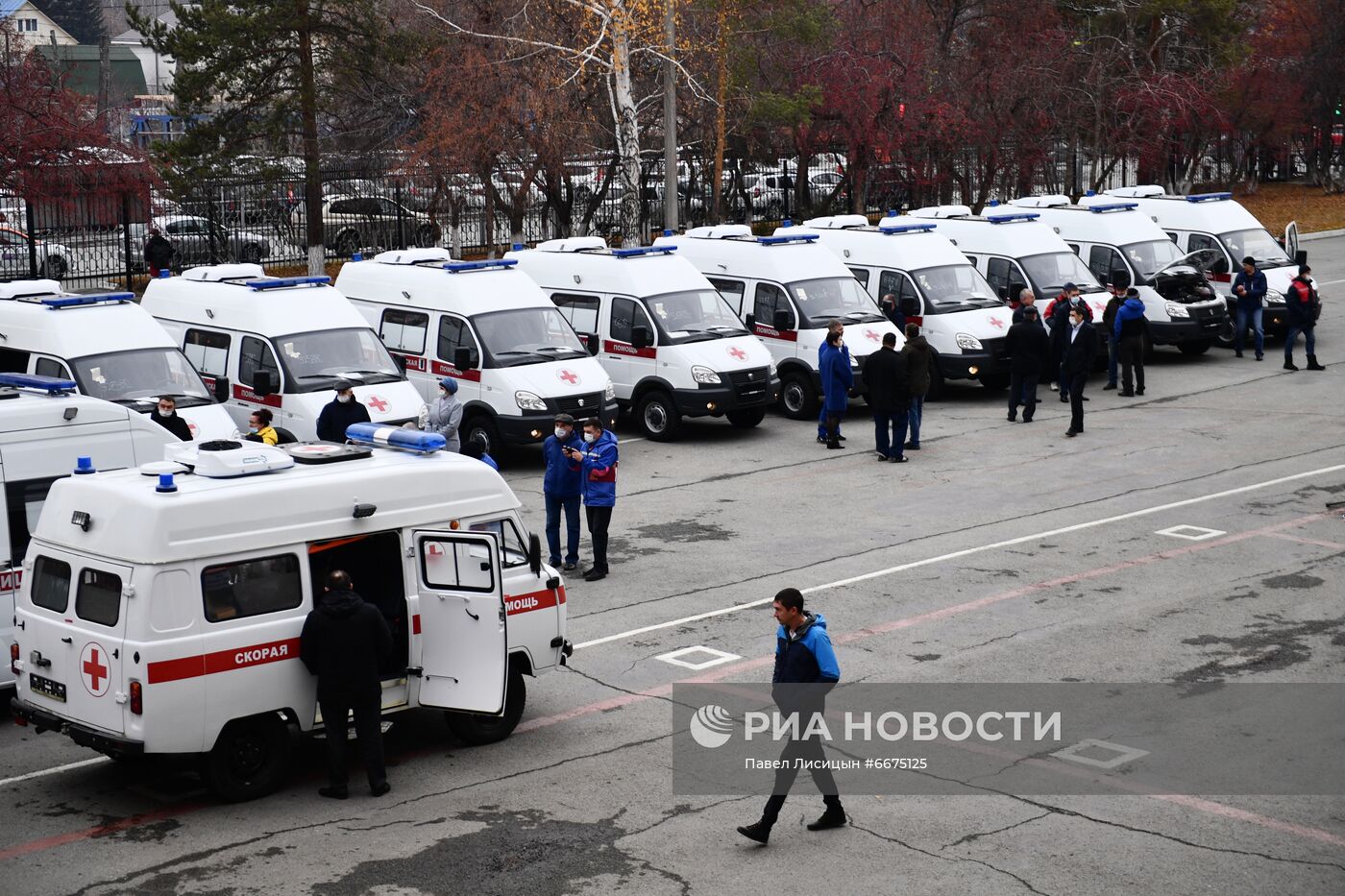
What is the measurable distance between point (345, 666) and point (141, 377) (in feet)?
28.3

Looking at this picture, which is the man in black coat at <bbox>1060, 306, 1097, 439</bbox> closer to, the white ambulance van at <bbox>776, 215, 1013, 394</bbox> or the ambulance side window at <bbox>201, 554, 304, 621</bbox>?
the white ambulance van at <bbox>776, 215, 1013, 394</bbox>

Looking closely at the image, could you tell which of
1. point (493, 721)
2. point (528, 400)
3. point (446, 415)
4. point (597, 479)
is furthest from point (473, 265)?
point (493, 721)

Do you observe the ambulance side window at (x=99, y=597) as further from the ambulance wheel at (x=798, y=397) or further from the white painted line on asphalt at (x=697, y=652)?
the ambulance wheel at (x=798, y=397)

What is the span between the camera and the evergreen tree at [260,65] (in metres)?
29.8

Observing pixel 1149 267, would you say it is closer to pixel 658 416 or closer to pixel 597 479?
pixel 658 416

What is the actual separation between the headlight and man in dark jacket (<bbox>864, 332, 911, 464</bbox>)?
4.20m

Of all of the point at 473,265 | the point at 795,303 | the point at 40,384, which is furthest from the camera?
the point at 795,303

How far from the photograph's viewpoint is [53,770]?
10.2 metres

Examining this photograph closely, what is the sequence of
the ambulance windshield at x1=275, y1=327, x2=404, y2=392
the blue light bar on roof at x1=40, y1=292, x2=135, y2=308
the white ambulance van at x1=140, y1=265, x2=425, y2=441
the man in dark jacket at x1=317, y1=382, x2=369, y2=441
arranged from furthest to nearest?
1. the ambulance windshield at x1=275, y1=327, x2=404, y2=392
2. the white ambulance van at x1=140, y1=265, x2=425, y2=441
3. the blue light bar on roof at x1=40, y1=292, x2=135, y2=308
4. the man in dark jacket at x1=317, y1=382, x2=369, y2=441

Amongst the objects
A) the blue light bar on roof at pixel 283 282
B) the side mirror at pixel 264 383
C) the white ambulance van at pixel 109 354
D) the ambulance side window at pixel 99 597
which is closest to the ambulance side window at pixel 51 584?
the ambulance side window at pixel 99 597

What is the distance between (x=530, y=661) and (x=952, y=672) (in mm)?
3232

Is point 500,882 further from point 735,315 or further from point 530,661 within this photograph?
point 735,315

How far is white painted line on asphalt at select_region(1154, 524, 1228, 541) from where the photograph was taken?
1552cm

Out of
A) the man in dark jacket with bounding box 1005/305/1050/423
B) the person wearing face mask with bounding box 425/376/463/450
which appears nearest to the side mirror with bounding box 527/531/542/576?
the person wearing face mask with bounding box 425/376/463/450
